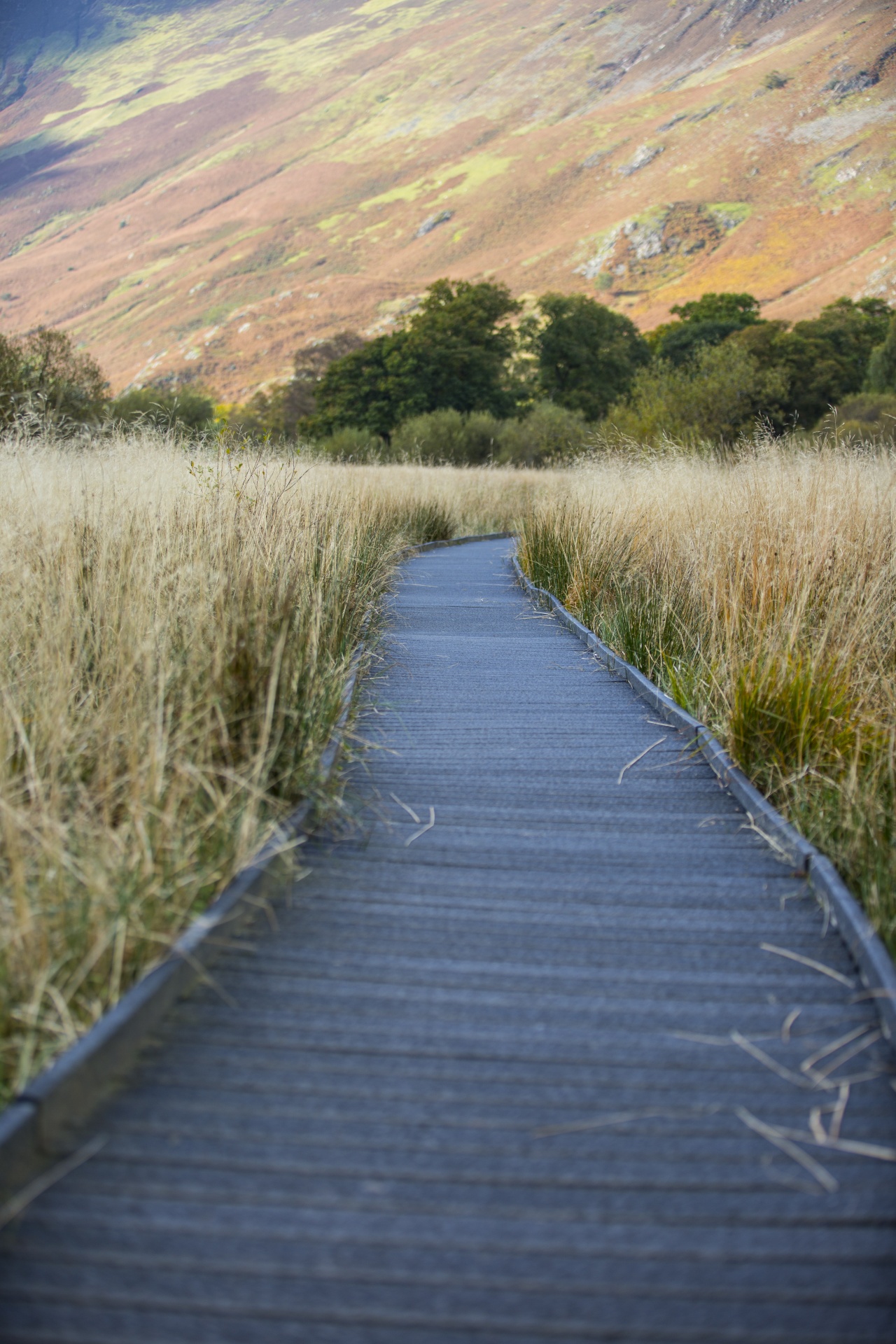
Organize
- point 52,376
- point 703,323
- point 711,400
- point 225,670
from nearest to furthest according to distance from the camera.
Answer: point 225,670, point 52,376, point 711,400, point 703,323

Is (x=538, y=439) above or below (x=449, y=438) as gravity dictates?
below

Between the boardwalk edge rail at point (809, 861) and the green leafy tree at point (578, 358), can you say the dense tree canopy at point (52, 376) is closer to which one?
the boardwalk edge rail at point (809, 861)

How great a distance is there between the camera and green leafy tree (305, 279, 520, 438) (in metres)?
39.5

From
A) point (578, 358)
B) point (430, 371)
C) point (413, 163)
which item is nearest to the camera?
point (430, 371)

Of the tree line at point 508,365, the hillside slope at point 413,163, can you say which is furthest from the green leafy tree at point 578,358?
the hillside slope at point 413,163

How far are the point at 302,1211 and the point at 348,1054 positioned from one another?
1.36 ft

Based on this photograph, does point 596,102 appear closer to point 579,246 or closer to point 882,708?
point 579,246

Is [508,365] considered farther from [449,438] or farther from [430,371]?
[449,438]

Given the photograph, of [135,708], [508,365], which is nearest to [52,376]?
[135,708]

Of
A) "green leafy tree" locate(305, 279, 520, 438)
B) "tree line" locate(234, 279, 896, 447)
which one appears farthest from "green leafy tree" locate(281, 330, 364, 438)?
"green leafy tree" locate(305, 279, 520, 438)

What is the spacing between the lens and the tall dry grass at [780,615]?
3105 millimetres

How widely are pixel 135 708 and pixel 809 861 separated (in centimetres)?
199

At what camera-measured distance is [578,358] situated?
45594mm

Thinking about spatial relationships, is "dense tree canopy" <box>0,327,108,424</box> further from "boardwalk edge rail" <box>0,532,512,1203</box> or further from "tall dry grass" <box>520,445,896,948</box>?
"boardwalk edge rail" <box>0,532,512,1203</box>
